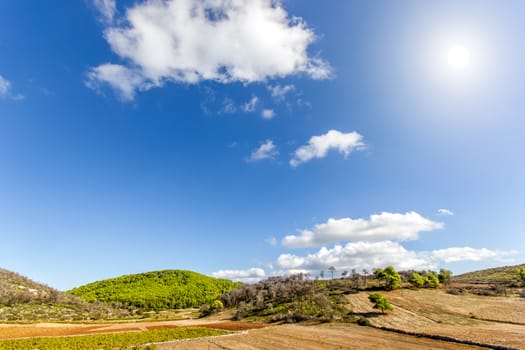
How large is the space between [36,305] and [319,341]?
82.7 m

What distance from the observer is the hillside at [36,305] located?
70.9 m

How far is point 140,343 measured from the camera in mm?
41188

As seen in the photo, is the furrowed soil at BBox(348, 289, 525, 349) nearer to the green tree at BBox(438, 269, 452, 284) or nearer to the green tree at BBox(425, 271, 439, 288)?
the green tree at BBox(425, 271, 439, 288)

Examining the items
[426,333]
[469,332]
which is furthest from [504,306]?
[426,333]

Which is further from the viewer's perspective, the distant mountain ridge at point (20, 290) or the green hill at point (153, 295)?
the green hill at point (153, 295)

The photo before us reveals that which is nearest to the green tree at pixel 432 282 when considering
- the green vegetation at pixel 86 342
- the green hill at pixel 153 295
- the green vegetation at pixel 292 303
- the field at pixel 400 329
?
the field at pixel 400 329

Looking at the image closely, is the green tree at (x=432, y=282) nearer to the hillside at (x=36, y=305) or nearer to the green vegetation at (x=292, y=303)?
the green vegetation at (x=292, y=303)

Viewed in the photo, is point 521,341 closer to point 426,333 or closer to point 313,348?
point 426,333

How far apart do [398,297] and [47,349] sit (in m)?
72.4

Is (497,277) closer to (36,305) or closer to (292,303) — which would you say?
(292,303)

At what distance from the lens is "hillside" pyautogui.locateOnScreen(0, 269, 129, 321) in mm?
70875

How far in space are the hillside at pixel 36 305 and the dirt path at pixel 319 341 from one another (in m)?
50.8

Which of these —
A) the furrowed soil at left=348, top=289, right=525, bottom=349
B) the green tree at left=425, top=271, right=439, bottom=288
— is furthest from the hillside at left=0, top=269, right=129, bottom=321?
the green tree at left=425, top=271, right=439, bottom=288

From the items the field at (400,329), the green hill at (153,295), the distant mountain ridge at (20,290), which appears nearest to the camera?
the field at (400,329)
